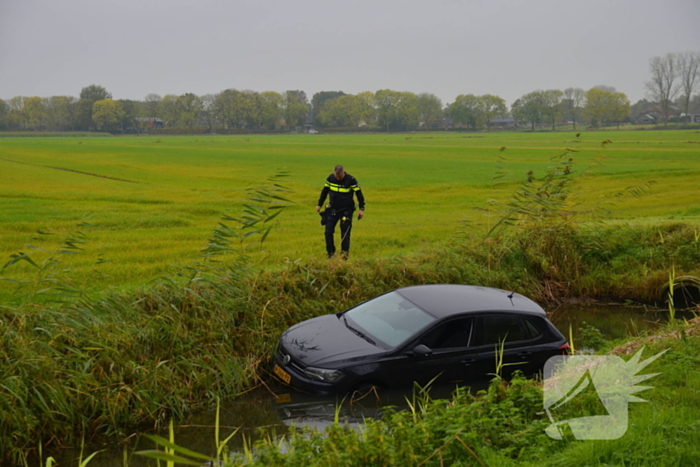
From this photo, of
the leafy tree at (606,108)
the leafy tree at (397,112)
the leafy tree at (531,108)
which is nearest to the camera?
the leafy tree at (606,108)

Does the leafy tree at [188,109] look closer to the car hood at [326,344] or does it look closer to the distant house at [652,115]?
the distant house at [652,115]

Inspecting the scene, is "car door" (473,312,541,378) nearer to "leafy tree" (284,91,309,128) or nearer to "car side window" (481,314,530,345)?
"car side window" (481,314,530,345)

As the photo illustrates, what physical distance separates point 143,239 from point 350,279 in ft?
27.6

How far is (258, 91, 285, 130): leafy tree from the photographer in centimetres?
17150

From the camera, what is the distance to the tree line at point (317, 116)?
16550 cm

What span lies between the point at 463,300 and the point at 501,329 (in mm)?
649

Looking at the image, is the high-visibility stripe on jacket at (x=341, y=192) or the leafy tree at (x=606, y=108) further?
the leafy tree at (x=606, y=108)

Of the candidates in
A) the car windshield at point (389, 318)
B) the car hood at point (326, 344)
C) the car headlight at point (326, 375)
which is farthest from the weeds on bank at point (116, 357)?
the car windshield at point (389, 318)

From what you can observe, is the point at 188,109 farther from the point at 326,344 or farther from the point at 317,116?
the point at 326,344

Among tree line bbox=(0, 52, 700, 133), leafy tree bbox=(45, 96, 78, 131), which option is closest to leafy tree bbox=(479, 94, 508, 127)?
tree line bbox=(0, 52, 700, 133)

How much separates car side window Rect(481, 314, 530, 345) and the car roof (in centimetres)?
12

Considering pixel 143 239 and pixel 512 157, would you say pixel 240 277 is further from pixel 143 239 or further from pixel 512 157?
pixel 512 157

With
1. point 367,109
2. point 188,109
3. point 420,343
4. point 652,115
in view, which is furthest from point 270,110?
point 420,343

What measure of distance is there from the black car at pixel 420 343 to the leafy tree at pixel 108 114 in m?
167
